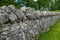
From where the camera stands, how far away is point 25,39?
16.0 ft

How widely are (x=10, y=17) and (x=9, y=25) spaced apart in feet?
0.58

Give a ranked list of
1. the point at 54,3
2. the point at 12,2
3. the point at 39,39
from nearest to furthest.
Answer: the point at 39,39, the point at 12,2, the point at 54,3

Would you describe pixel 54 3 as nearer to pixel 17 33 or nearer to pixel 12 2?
pixel 12 2

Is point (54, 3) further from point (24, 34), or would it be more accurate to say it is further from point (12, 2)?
point (24, 34)

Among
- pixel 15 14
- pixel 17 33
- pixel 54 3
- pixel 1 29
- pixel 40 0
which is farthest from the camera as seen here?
pixel 54 3

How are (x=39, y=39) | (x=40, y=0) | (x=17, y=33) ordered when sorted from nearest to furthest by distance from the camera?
1. (x=17, y=33)
2. (x=39, y=39)
3. (x=40, y=0)

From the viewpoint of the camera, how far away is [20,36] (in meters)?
4.53

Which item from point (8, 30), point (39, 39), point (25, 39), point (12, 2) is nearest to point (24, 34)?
point (25, 39)

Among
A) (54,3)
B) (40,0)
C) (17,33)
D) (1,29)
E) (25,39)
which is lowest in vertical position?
(54,3)

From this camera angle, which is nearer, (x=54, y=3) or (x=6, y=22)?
(x=6, y=22)

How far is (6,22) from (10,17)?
0.21 meters

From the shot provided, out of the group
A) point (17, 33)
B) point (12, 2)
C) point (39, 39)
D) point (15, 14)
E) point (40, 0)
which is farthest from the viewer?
point (40, 0)

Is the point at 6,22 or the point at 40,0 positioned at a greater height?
the point at 6,22

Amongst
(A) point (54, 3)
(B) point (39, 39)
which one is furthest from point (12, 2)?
(A) point (54, 3)
